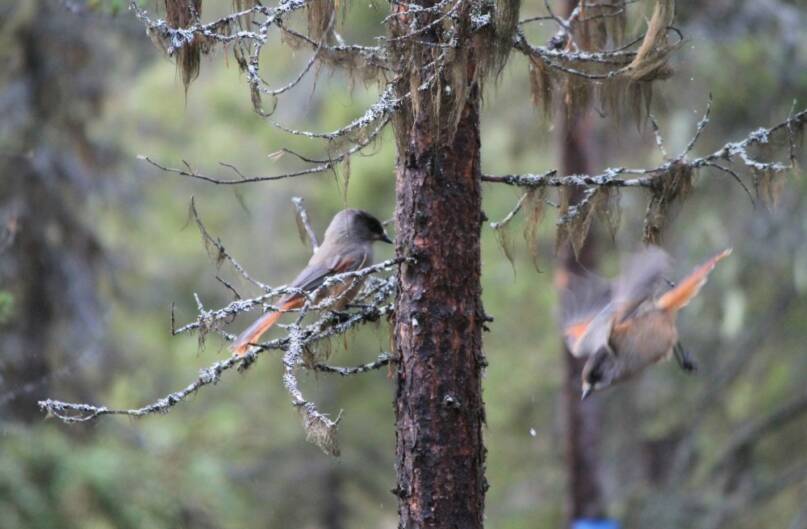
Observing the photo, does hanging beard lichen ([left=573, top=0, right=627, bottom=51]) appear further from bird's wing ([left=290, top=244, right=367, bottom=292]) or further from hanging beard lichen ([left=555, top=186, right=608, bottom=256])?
bird's wing ([left=290, top=244, right=367, bottom=292])

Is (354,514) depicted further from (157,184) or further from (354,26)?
(354,26)

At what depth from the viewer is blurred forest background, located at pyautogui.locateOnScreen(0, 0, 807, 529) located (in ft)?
27.1

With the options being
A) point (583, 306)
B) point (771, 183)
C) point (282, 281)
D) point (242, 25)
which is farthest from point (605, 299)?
point (282, 281)

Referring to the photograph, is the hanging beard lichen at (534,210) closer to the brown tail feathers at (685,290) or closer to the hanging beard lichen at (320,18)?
the brown tail feathers at (685,290)

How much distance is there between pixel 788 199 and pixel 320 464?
7.43 metres

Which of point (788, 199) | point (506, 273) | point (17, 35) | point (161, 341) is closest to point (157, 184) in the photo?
point (161, 341)

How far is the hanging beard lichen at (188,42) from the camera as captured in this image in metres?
3.93

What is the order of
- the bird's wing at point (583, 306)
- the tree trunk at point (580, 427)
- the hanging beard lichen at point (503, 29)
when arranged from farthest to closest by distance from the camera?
the tree trunk at point (580, 427) → the bird's wing at point (583, 306) → the hanging beard lichen at point (503, 29)

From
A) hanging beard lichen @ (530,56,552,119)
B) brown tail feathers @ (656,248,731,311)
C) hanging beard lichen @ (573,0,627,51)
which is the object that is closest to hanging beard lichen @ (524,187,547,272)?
hanging beard lichen @ (530,56,552,119)

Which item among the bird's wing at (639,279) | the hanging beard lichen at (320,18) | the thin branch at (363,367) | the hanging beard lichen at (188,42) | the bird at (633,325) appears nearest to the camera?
the hanging beard lichen at (188,42)

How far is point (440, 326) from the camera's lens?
400 centimetres

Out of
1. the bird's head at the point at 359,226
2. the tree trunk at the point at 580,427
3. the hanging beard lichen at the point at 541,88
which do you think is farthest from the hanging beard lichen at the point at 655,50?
the tree trunk at the point at 580,427

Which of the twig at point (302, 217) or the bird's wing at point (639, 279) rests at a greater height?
the twig at point (302, 217)

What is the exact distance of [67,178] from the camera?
921 cm
